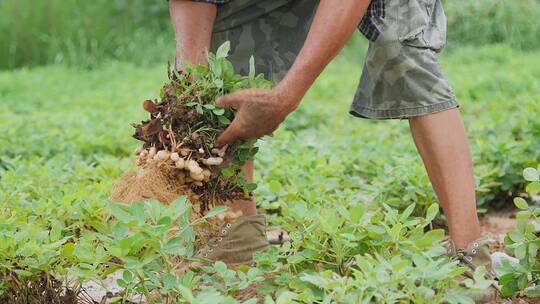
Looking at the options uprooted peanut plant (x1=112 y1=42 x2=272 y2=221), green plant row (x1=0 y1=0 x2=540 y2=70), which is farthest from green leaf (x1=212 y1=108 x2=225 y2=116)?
green plant row (x1=0 y1=0 x2=540 y2=70)

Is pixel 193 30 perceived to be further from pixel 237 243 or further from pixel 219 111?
pixel 237 243

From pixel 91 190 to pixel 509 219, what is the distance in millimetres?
1950

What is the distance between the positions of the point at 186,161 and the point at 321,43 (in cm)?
55

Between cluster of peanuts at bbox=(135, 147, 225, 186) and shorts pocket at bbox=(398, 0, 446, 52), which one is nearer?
cluster of peanuts at bbox=(135, 147, 225, 186)

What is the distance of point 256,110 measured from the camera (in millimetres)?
2619

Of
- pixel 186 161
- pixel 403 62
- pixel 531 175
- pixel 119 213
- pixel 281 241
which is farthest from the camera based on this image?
pixel 281 241

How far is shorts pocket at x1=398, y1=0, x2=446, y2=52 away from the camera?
9.50 feet

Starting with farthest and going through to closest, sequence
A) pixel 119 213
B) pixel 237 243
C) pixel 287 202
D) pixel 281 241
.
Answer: pixel 287 202, pixel 281 241, pixel 237 243, pixel 119 213

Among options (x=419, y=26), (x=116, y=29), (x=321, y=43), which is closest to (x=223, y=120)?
(x=321, y=43)

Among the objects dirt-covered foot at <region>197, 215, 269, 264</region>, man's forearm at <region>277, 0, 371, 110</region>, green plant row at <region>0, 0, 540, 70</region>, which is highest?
man's forearm at <region>277, 0, 371, 110</region>

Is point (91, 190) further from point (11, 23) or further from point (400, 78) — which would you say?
point (11, 23)

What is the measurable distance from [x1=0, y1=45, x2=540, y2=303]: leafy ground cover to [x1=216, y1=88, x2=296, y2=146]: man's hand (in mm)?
277

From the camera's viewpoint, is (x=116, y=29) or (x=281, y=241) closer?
(x=281, y=241)

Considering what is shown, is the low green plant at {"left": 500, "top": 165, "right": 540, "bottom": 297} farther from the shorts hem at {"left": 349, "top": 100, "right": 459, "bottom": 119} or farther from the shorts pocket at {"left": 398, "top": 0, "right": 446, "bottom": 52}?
the shorts pocket at {"left": 398, "top": 0, "right": 446, "bottom": 52}
